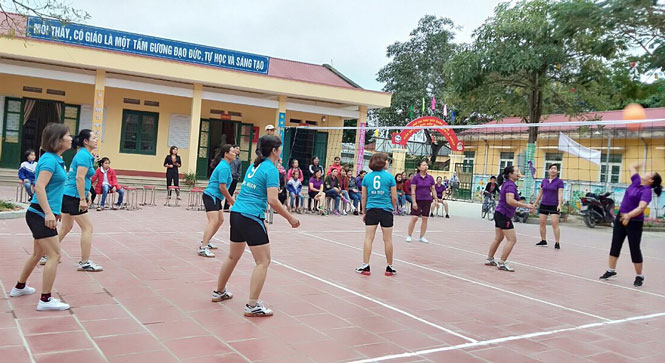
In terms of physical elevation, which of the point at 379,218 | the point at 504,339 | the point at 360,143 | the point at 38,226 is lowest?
the point at 504,339

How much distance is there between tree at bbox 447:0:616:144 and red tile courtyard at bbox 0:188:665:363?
8938mm

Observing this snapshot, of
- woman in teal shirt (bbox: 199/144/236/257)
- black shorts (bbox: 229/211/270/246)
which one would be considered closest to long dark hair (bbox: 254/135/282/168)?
black shorts (bbox: 229/211/270/246)

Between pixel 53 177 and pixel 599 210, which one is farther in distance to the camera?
pixel 599 210

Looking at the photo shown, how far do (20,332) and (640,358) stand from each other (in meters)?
4.90

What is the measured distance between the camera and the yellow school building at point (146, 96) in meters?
16.9

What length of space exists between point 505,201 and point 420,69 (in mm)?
28137

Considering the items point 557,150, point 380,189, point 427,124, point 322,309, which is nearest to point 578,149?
point 557,150

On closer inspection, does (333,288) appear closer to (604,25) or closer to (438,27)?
(604,25)

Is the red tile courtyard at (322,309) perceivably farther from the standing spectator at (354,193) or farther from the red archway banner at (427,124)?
the red archway banner at (427,124)

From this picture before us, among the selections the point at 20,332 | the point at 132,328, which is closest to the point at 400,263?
the point at 132,328

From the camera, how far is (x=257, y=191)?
4.87 meters

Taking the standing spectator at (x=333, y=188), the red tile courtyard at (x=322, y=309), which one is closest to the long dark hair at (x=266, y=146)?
the red tile courtyard at (x=322, y=309)

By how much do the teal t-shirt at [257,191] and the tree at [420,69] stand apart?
30266 millimetres

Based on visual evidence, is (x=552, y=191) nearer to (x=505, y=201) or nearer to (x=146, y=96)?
(x=505, y=201)
